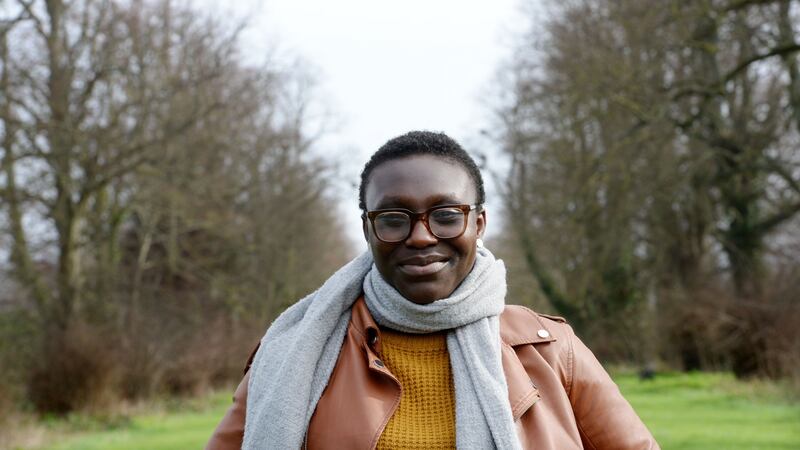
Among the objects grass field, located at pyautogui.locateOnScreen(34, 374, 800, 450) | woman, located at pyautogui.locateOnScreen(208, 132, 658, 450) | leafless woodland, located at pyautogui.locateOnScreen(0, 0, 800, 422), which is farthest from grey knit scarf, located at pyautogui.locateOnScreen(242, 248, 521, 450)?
leafless woodland, located at pyautogui.locateOnScreen(0, 0, 800, 422)

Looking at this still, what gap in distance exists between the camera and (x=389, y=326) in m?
2.93

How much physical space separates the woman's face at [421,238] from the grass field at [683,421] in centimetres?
661

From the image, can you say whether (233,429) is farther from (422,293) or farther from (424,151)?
(424,151)

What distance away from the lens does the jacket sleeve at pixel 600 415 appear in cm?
280

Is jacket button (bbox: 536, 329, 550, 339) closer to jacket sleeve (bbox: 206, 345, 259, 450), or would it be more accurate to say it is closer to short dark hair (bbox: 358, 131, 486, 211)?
short dark hair (bbox: 358, 131, 486, 211)

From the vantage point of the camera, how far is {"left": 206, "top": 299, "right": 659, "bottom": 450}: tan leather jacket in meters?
2.74

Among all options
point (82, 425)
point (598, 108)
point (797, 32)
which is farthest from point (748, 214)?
point (82, 425)

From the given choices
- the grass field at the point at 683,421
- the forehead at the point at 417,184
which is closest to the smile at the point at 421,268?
the forehead at the point at 417,184

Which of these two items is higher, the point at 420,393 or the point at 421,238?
the point at 421,238

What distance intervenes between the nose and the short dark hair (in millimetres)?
223

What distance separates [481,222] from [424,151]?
305 millimetres

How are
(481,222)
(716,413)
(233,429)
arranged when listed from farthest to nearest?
(716,413), (481,222), (233,429)

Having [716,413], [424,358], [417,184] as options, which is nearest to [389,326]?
[424,358]

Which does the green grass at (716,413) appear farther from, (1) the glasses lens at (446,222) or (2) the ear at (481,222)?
(1) the glasses lens at (446,222)
